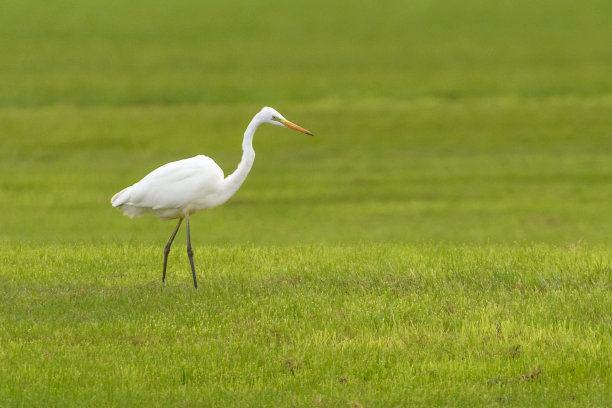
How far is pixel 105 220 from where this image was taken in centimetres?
2005

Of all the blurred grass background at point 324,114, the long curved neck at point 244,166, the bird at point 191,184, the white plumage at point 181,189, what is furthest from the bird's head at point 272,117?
the blurred grass background at point 324,114

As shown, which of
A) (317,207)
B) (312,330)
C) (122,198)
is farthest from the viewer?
(317,207)

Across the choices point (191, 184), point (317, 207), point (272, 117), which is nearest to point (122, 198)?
point (191, 184)

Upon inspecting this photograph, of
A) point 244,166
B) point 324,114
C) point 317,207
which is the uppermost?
point 324,114

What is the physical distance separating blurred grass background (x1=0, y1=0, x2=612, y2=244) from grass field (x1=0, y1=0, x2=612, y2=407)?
0.45ft

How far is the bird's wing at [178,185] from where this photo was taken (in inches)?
428

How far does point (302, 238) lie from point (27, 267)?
282 inches

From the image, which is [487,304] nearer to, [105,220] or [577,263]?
[577,263]

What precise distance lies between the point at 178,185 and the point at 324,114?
2240 cm

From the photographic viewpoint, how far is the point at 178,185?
10875 millimetres

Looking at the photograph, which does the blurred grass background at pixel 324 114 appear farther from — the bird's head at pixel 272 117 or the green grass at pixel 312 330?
the bird's head at pixel 272 117

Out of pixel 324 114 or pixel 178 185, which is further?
pixel 324 114

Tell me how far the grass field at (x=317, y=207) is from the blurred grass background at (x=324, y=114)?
0.14 m

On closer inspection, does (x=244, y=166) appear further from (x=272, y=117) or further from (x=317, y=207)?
(x=317, y=207)
